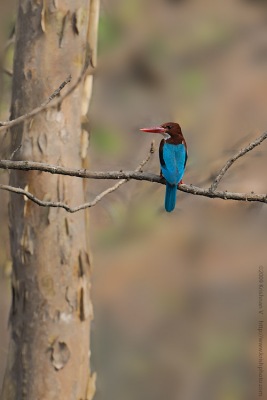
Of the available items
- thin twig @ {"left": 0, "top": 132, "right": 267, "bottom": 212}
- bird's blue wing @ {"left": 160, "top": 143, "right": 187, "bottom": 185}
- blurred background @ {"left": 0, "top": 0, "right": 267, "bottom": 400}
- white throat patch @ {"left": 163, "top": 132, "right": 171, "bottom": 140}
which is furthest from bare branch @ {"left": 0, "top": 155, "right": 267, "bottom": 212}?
blurred background @ {"left": 0, "top": 0, "right": 267, "bottom": 400}

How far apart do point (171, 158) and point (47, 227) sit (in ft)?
2.37

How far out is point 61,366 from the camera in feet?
13.2

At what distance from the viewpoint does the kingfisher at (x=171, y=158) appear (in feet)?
10.8

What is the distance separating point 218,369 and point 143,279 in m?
1.28

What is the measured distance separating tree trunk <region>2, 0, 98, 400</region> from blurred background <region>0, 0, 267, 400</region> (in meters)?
5.42

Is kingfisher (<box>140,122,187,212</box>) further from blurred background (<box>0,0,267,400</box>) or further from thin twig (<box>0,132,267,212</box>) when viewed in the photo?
blurred background (<box>0,0,267,400</box>)

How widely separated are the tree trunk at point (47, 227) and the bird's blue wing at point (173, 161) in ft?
1.81

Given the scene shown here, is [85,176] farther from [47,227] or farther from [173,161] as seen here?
[47,227]

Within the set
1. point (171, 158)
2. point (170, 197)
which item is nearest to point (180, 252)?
point (171, 158)

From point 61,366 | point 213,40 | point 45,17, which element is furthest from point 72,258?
point 213,40

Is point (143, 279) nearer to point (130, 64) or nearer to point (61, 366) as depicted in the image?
point (130, 64)

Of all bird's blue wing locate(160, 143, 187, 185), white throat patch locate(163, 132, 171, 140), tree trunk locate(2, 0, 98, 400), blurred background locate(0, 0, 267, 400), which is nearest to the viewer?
bird's blue wing locate(160, 143, 187, 185)

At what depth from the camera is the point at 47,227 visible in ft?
12.9

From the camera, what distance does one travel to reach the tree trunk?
3.95m
